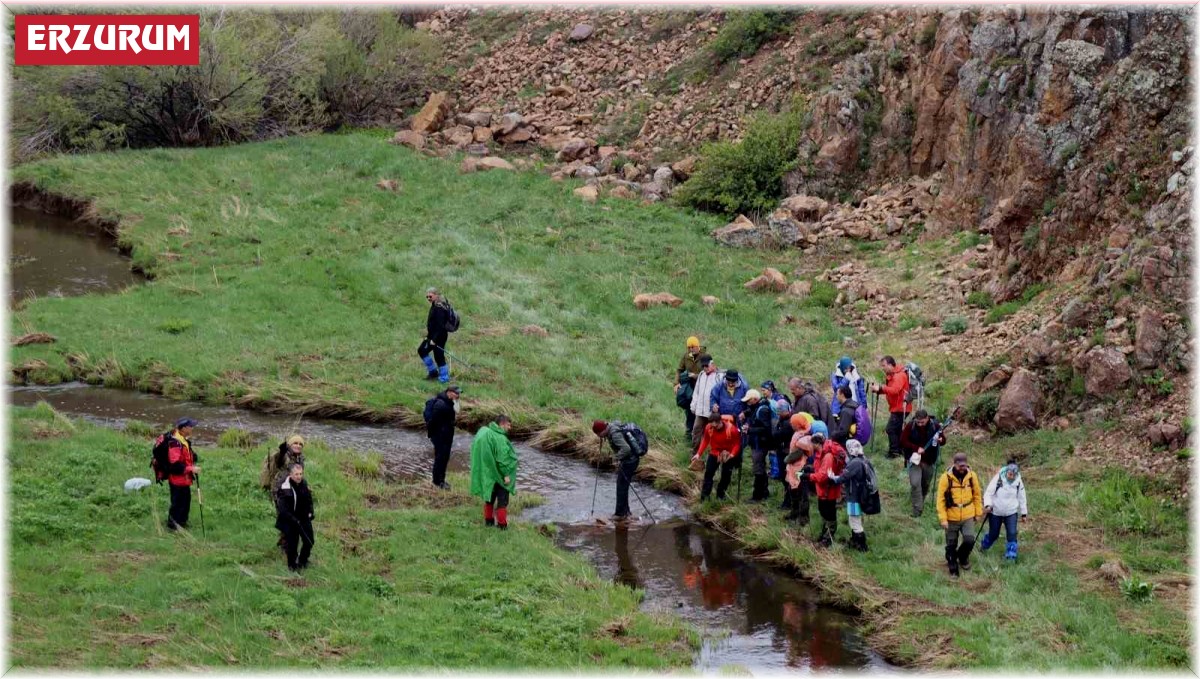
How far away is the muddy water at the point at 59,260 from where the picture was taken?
3416 cm

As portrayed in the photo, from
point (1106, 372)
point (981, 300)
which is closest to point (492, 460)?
point (1106, 372)

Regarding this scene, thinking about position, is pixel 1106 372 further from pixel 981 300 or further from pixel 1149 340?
pixel 981 300

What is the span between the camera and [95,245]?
38.8 metres

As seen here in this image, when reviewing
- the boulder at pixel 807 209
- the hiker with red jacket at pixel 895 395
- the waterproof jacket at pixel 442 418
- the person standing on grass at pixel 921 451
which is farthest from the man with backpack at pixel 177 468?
the boulder at pixel 807 209

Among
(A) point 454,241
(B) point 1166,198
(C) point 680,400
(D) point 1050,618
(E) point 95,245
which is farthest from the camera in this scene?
(E) point 95,245

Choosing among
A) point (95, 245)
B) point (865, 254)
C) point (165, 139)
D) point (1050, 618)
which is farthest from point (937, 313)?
point (165, 139)

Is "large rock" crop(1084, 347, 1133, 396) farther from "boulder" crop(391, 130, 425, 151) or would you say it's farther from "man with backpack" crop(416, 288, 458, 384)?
"boulder" crop(391, 130, 425, 151)

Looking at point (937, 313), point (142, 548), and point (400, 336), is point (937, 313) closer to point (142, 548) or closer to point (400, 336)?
point (400, 336)

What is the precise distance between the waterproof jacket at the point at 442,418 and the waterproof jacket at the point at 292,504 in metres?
3.97

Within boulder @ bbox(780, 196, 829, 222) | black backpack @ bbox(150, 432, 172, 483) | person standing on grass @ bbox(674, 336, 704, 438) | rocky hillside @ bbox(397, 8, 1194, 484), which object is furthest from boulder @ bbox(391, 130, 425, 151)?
black backpack @ bbox(150, 432, 172, 483)

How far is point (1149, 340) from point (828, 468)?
687 cm

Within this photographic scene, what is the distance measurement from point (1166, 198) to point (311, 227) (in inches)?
909

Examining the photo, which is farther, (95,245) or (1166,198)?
(95,245)

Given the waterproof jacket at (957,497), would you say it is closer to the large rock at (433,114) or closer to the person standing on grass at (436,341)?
the person standing on grass at (436,341)
